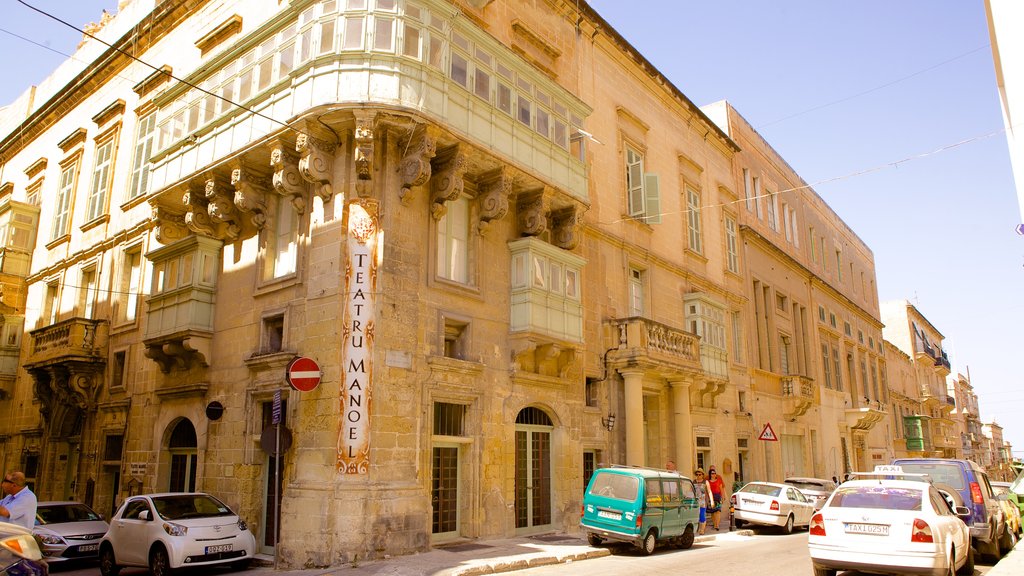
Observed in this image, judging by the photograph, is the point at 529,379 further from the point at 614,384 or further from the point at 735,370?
the point at 735,370

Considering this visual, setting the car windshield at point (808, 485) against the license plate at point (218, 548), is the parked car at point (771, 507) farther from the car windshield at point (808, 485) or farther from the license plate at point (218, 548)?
the license plate at point (218, 548)

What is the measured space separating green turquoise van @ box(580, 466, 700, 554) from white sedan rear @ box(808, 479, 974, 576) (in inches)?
186

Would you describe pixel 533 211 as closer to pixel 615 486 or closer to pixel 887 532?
pixel 615 486

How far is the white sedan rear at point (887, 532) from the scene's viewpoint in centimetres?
877

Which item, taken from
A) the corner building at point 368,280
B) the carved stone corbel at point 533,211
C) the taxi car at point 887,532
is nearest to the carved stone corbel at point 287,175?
the corner building at point 368,280

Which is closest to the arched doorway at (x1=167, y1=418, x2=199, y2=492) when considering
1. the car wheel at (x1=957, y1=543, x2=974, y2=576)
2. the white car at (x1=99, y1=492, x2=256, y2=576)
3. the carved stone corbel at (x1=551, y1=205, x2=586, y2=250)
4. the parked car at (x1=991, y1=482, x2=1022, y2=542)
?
the white car at (x1=99, y1=492, x2=256, y2=576)

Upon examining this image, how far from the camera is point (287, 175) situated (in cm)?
1452

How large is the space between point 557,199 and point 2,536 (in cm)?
1422

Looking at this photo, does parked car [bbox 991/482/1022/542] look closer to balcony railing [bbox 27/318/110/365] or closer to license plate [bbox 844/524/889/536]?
license plate [bbox 844/524/889/536]

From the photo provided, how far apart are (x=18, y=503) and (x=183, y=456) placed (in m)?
7.87

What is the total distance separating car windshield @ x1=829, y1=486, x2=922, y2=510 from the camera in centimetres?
941

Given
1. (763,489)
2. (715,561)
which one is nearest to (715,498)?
(763,489)

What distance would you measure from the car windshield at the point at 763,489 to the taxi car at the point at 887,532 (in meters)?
9.00

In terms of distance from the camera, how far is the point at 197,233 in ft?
56.7
